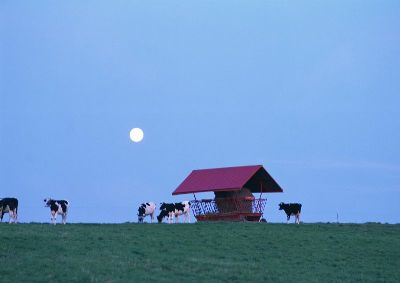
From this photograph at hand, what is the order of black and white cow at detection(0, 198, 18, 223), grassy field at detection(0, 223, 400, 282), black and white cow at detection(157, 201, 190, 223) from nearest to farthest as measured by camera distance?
grassy field at detection(0, 223, 400, 282), black and white cow at detection(0, 198, 18, 223), black and white cow at detection(157, 201, 190, 223)

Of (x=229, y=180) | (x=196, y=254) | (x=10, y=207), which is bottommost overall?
Result: (x=196, y=254)

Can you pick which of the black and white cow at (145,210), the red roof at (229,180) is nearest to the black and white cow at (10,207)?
the black and white cow at (145,210)

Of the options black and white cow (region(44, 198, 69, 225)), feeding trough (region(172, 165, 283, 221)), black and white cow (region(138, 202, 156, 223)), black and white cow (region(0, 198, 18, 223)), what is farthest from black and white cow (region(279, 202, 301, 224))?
black and white cow (region(0, 198, 18, 223))

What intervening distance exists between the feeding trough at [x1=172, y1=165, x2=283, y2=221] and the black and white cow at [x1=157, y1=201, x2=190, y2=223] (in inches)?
33.6

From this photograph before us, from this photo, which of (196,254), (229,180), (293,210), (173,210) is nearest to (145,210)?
(173,210)

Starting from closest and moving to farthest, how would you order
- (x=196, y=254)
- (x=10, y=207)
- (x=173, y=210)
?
(x=196, y=254), (x=10, y=207), (x=173, y=210)

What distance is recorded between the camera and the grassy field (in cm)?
2336

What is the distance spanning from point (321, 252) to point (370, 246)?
423cm

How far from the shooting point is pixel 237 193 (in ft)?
165

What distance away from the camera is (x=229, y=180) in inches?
1965

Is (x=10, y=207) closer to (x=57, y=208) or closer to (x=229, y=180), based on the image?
(x=57, y=208)

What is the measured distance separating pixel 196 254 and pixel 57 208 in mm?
15562

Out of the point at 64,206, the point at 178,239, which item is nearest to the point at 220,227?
the point at 178,239

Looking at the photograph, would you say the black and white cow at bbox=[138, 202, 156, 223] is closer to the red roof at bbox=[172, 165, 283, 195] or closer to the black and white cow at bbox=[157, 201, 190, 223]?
the black and white cow at bbox=[157, 201, 190, 223]
